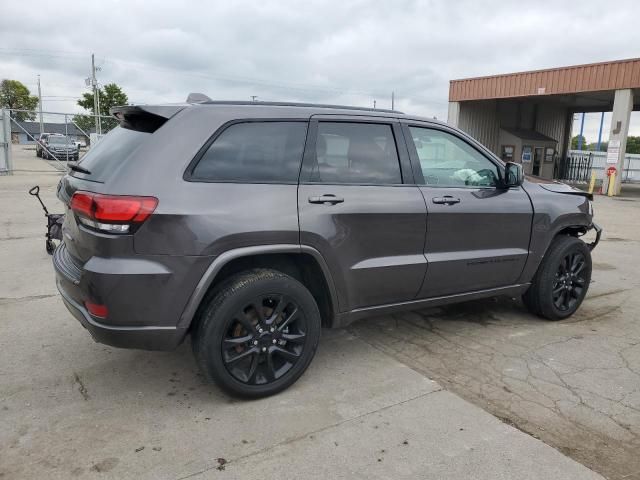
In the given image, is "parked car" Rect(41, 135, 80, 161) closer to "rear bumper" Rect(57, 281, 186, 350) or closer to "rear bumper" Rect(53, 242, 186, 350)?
"rear bumper" Rect(53, 242, 186, 350)

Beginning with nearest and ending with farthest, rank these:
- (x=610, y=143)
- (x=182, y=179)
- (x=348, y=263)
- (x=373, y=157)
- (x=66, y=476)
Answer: (x=66, y=476) → (x=182, y=179) → (x=348, y=263) → (x=373, y=157) → (x=610, y=143)

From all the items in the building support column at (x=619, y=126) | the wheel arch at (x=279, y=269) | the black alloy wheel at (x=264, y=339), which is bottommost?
the black alloy wheel at (x=264, y=339)

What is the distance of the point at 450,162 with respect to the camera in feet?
13.5

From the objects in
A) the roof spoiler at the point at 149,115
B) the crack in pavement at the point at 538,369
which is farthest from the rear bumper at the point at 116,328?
A: the crack in pavement at the point at 538,369

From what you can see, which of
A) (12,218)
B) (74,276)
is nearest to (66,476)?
(74,276)

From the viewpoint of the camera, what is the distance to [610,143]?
19750 mm

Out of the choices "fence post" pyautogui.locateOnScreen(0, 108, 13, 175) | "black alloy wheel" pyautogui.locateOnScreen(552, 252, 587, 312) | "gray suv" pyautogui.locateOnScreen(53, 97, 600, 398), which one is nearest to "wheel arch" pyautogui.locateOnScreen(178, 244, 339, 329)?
"gray suv" pyautogui.locateOnScreen(53, 97, 600, 398)

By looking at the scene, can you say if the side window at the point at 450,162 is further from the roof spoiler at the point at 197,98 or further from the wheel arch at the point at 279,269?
the roof spoiler at the point at 197,98

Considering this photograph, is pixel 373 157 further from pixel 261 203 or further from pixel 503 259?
pixel 503 259

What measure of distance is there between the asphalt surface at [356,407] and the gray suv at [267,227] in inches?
15.0

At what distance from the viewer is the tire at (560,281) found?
15.0 feet

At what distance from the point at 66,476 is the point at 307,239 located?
1.74 meters

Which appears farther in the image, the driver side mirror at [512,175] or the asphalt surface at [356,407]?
the driver side mirror at [512,175]

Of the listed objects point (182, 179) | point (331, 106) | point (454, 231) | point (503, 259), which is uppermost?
point (331, 106)
